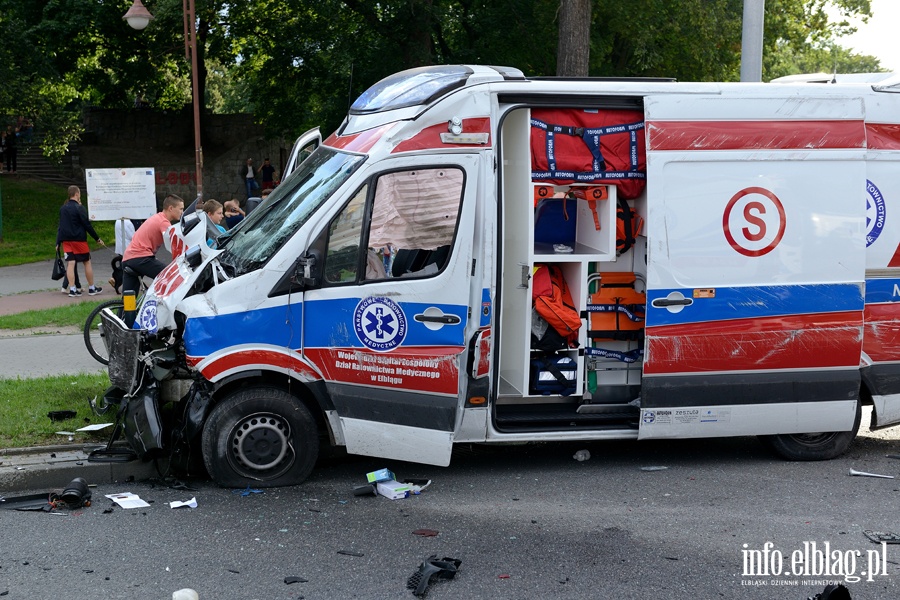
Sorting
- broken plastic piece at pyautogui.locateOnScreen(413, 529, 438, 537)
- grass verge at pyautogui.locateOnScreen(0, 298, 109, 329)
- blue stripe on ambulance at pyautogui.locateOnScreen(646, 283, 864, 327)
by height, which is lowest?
broken plastic piece at pyautogui.locateOnScreen(413, 529, 438, 537)

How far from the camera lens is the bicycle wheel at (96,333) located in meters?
9.31

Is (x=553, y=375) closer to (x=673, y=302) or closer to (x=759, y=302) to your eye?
(x=673, y=302)

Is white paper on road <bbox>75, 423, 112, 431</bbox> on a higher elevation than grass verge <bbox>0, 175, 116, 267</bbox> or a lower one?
lower

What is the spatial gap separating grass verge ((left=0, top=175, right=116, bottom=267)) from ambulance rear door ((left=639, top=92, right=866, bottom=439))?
16973mm

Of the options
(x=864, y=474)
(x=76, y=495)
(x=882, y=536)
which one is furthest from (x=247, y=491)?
(x=864, y=474)

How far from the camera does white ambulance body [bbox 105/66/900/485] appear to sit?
619cm

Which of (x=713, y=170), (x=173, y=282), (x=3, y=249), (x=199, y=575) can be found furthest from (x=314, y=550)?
(x=3, y=249)

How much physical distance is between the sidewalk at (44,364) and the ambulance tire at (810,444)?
4582 millimetres

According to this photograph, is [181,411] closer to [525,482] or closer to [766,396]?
[525,482]

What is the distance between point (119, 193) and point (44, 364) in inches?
281

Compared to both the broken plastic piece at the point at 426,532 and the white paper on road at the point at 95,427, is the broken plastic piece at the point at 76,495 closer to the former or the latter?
the white paper on road at the point at 95,427

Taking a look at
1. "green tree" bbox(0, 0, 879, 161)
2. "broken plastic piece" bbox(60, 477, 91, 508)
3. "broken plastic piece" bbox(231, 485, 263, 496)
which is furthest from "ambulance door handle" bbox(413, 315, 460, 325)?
"green tree" bbox(0, 0, 879, 161)

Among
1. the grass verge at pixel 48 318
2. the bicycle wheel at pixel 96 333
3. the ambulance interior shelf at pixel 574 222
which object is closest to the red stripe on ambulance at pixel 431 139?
the ambulance interior shelf at pixel 574 222

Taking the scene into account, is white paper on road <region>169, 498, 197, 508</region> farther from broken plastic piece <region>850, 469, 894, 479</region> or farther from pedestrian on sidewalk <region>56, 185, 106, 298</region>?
pedestrian on sidewalk <region>56, 185, 106, 298</region>
